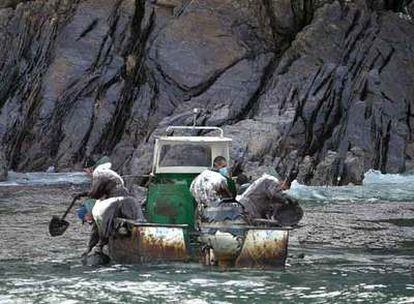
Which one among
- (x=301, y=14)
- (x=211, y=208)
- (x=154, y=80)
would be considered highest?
(x=301, y=14)

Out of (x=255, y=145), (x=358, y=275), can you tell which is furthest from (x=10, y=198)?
(x=358, y=275)

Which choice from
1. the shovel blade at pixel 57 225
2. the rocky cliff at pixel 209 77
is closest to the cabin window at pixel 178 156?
the shovel blade at pixel 57 225

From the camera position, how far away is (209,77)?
4803 centimetres

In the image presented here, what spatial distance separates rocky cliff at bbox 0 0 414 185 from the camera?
42.2m

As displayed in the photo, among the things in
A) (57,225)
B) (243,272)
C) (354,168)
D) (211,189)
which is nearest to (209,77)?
(354,168)

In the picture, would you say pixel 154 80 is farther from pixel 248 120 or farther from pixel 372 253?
pixel 372 253

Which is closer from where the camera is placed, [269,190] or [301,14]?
[269,190]

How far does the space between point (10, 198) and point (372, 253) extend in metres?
17.7

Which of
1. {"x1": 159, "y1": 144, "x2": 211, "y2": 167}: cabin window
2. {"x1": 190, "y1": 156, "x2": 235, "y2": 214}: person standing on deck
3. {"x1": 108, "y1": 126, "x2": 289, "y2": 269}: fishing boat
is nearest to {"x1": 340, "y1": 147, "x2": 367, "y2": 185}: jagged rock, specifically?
{"x1": 159, "y1": 144, "x2": 211, "y2": 167}: cabin window

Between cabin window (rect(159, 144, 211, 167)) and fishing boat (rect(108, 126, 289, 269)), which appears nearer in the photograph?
fishing boat (rect(108, 126, 289, 269))

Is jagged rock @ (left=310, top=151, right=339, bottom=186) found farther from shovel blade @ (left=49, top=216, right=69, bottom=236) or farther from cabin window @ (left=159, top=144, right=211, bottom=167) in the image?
shovel blade @ (left=49, top=216, right=69, bottom=236)

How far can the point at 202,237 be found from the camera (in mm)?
14430

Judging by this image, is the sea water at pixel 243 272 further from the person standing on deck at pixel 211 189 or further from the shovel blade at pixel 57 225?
the person standing on deck at pixel 211 189

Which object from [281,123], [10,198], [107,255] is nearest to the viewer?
[107,255]
